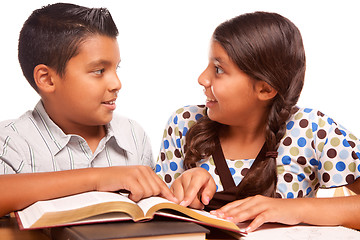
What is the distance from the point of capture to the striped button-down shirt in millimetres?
1192

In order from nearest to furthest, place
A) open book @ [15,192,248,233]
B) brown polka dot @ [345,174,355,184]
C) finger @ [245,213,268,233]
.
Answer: open book @ [15,192,248,233], finger @ [245,213,268,233], brown polka dot @ [345,174,355,184]

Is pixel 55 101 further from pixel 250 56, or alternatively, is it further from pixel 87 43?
pixel 250 56

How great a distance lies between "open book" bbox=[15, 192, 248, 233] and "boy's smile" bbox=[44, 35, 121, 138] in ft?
1.30

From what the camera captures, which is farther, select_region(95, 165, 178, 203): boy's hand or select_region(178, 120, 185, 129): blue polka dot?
select_region(178, 120, 185, 129): blue polka dot

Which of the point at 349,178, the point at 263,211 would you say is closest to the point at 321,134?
the point at 349,178

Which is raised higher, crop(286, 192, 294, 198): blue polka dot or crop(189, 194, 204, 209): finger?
crop(189, 194, 204, 209): finger

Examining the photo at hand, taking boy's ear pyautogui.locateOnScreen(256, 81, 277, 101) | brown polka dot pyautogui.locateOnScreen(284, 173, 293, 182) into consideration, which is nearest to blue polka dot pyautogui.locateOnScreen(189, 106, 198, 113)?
boy's ear pyautogui.locateOnScreen(256, 81, 277, 101)

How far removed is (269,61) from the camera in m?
1.21

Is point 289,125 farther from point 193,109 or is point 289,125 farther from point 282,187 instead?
point 193,109

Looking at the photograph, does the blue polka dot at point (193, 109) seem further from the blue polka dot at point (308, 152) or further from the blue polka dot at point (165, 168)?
the blue polka dot at point (308, 152)

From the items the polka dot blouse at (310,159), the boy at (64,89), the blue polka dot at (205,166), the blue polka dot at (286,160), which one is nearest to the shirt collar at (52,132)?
the boy at (64,89)

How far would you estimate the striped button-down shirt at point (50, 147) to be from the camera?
1192 mm

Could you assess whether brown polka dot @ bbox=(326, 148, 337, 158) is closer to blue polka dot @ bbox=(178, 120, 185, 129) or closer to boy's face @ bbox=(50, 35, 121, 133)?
blue polka dot @ bbox=(178, 120, 185, 129)

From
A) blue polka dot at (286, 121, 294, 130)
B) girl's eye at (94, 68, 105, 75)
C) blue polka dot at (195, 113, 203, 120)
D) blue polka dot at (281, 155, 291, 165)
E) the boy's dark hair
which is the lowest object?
blue polka dot at (281, 155, 291, 165)
